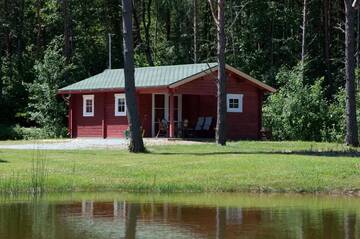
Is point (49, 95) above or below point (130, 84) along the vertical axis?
above

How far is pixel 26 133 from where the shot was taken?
147 ft

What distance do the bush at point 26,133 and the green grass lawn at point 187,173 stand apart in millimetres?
20278

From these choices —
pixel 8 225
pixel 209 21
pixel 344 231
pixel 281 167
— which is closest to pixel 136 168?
pixel 281 167

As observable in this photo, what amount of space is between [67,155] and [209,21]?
1509 inches

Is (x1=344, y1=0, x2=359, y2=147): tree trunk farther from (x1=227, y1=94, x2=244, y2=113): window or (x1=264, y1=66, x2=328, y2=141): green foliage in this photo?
(x1=227, y1=94, x2=244, y2=113): window

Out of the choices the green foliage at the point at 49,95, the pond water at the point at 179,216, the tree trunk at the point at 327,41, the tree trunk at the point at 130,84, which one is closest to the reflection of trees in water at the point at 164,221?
the pond water at the point at 179,216

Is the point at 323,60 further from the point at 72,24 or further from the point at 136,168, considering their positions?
the point at 136,168

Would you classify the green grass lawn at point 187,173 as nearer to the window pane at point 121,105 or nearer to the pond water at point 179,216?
the pond water at point 179,216

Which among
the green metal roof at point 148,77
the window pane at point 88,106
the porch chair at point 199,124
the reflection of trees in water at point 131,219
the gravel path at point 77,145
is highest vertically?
the green metal roof at point 148,77

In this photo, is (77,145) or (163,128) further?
(163,128)

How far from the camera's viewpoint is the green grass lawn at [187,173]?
18.1m

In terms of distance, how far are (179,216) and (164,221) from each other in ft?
2.26

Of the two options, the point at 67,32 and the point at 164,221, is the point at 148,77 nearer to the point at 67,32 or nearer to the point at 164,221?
the point at 67,32

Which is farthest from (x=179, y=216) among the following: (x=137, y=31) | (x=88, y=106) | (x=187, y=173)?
(x=137, y=31)
